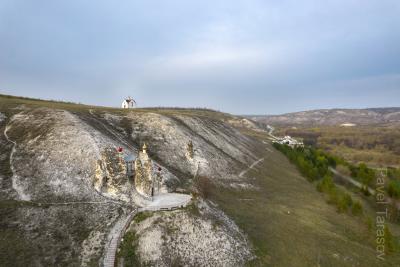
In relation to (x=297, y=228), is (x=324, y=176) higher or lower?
lower

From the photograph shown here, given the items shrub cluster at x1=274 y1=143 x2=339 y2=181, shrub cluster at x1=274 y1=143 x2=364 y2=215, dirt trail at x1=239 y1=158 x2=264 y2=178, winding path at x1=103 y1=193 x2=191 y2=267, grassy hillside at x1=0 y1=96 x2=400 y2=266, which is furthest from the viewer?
shrub cluster at x1=274 y1=143 x2=339 y2=181

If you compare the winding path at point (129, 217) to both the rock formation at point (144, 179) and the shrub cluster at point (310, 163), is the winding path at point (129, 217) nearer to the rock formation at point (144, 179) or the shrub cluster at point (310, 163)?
the rock formation at point (144, 179)

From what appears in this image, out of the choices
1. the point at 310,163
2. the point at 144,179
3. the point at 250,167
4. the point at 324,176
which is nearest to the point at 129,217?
the point at 144,179

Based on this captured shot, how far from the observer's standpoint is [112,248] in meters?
31.4

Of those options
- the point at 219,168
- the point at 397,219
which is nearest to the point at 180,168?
the point at 219,168

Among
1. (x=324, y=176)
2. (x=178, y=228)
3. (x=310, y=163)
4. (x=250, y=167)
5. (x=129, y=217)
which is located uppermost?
(x=129, y=217)

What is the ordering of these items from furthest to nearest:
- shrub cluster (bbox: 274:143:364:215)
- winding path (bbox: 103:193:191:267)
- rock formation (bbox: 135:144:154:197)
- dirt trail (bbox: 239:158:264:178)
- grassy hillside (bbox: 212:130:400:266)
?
dirt trail (bbox: 239:158:264:178)
shrub cluster (bbox: 274:143:364:215)
rock formation (bbox: 135:144:154:197)
grassy hillside (bbox: 212:130:400:266)
winding path (bbox: 103:193:191:267)

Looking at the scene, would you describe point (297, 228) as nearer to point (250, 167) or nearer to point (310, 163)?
point (250, 167)

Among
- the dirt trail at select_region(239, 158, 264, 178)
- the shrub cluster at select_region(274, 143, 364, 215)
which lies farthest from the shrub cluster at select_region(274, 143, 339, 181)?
the dirt trail at select_region(239, 158, 264, 178)

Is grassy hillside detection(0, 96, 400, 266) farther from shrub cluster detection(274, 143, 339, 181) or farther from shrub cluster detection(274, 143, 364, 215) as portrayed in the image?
shrub cluster detection(274, 143, 339, 181)

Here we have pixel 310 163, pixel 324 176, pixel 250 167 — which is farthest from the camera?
pixel 310 163

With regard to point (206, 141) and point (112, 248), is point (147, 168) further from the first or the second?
Answer: point (206, 141)

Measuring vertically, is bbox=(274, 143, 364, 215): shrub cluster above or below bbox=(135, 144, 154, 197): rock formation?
below

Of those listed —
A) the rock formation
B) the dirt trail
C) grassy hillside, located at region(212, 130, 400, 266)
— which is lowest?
grassy hillside, located at region(212, 130, 400, 266)
